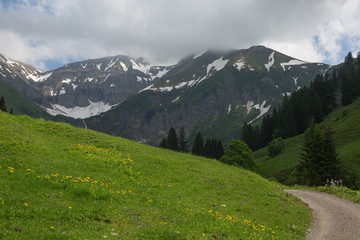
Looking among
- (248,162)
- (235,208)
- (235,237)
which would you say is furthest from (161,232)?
(248,162)

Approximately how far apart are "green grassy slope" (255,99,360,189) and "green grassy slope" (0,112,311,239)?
118 ft

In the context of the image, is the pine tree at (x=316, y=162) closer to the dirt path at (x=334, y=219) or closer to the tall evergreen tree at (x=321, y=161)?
the tall evergreen tree at (x=321, y=161)

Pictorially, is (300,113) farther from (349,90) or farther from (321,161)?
(321,161)

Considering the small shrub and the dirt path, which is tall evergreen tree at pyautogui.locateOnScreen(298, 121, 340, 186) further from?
the small shrub

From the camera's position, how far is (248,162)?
2359 inches

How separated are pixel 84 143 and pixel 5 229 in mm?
19368

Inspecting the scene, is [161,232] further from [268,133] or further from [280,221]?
[268,133]

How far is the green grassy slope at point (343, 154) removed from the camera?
51500 millimetres

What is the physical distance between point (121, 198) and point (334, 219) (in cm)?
1681

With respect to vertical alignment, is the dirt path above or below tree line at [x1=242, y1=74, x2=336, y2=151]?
below

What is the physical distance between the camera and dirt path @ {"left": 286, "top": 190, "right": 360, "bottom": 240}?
632 inches

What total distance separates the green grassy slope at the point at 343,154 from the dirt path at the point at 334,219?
2527cm

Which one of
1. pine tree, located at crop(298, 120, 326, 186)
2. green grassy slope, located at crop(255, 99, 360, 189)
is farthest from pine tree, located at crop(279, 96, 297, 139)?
pine tree, located at crop(298, 120, 326, 186)

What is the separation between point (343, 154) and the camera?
63750 mm
